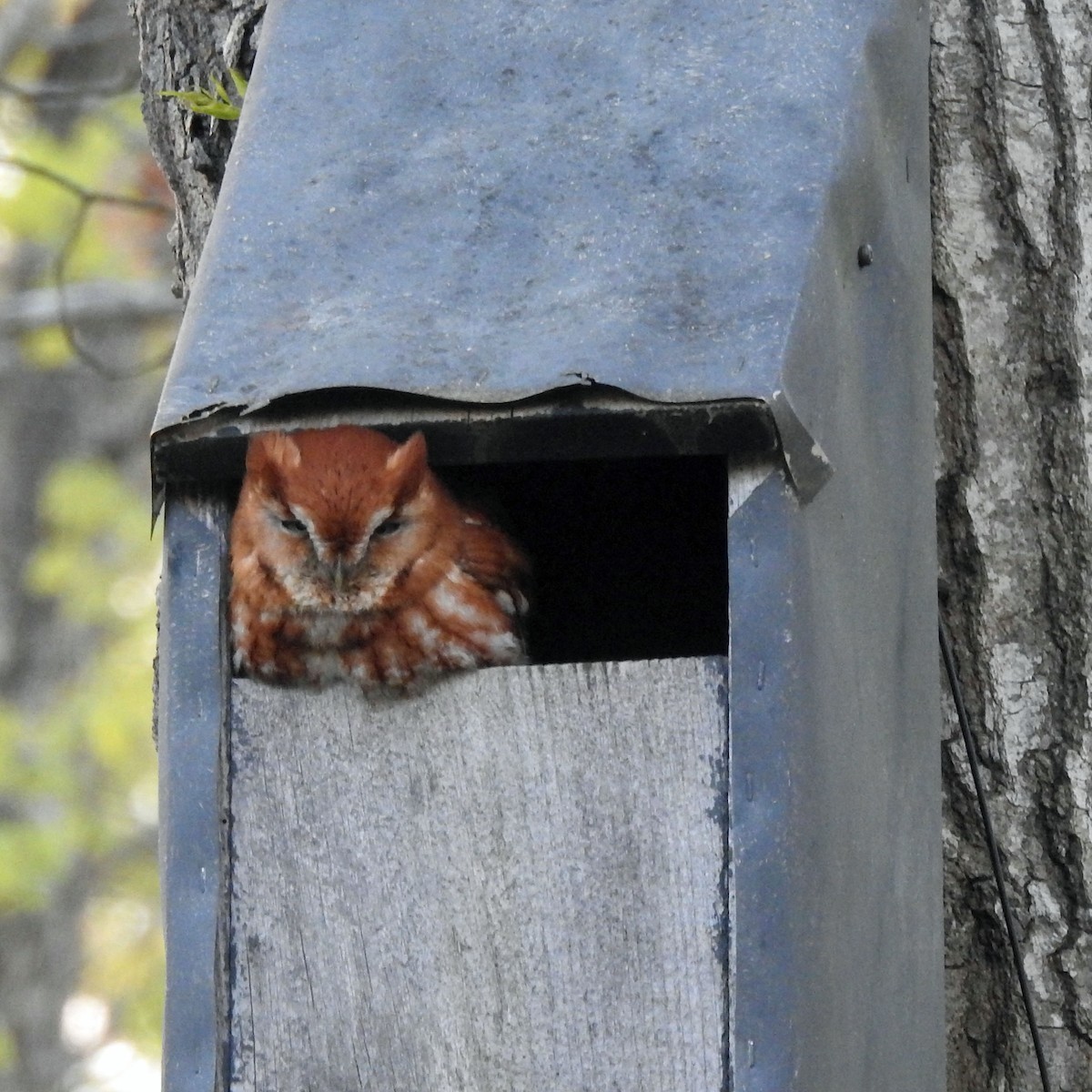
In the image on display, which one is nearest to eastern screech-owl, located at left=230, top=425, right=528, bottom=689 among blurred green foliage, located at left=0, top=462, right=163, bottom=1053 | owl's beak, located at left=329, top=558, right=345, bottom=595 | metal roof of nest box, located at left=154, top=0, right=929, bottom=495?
owl's beak, located at left=329, top=558, right=345, bottom=595

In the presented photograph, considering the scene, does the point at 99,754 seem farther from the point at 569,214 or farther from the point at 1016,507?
the point at 569,214

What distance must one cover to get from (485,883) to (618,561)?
114 centimetres

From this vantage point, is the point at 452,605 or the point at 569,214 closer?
the point at 569,214

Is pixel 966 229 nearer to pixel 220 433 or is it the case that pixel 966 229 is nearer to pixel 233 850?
pixel 220 433

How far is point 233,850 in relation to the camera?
214 centimetres

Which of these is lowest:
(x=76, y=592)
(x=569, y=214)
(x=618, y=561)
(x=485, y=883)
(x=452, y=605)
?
(x=485, y=883)

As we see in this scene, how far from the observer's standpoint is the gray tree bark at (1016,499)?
264 cm

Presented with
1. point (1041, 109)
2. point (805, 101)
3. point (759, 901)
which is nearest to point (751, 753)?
point (759, 901)

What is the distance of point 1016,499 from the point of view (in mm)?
2689

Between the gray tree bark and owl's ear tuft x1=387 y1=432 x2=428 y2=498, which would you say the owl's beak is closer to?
owl's ear tuft x1=387 y1=432 x2=428 y2=498

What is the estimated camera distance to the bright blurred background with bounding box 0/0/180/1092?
7789 mm

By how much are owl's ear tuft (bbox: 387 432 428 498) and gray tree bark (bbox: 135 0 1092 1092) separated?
34.0 inches

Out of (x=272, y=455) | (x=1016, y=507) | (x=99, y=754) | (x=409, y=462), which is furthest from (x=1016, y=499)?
(x=99, y=754)

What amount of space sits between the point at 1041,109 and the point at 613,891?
55.7 inches
